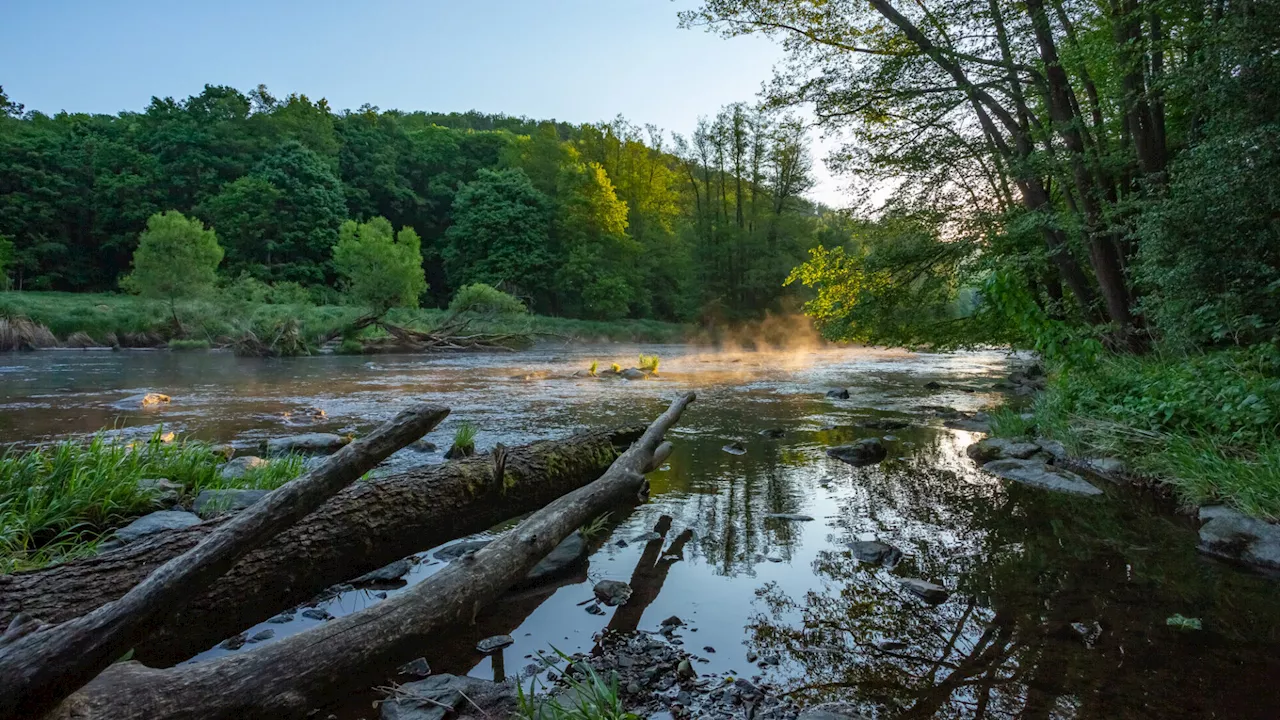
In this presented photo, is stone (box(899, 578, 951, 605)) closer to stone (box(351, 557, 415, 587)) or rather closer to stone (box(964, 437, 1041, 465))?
stone (box(351, 557, 415, 587))

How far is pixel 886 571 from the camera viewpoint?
4133mm

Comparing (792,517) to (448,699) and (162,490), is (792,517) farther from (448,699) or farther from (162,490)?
(162,490)

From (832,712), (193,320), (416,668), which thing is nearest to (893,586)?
(832,712)

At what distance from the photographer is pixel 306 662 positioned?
2348mm

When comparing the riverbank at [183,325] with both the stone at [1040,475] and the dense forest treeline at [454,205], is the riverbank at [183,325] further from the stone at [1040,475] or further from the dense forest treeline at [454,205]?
the stone at [1040,475]

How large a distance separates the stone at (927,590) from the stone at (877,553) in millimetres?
364

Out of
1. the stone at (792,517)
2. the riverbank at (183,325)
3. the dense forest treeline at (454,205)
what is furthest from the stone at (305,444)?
the dense forest treeline at (454,205)

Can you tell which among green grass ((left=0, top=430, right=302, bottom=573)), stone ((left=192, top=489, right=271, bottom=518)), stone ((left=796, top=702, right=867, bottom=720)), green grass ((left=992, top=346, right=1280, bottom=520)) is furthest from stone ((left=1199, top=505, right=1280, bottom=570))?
green grass ((left=0, top=430, right=302, bottom=573))

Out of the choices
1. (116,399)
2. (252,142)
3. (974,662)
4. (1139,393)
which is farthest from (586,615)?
(252,142)

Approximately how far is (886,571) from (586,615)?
191 cm

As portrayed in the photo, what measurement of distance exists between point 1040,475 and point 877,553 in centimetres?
307

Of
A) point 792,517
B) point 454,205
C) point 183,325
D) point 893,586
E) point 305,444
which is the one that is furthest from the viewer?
point 454,205

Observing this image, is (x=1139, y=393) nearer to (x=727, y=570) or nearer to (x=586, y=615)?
(x=727, y=570)

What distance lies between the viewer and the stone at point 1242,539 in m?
4.15
